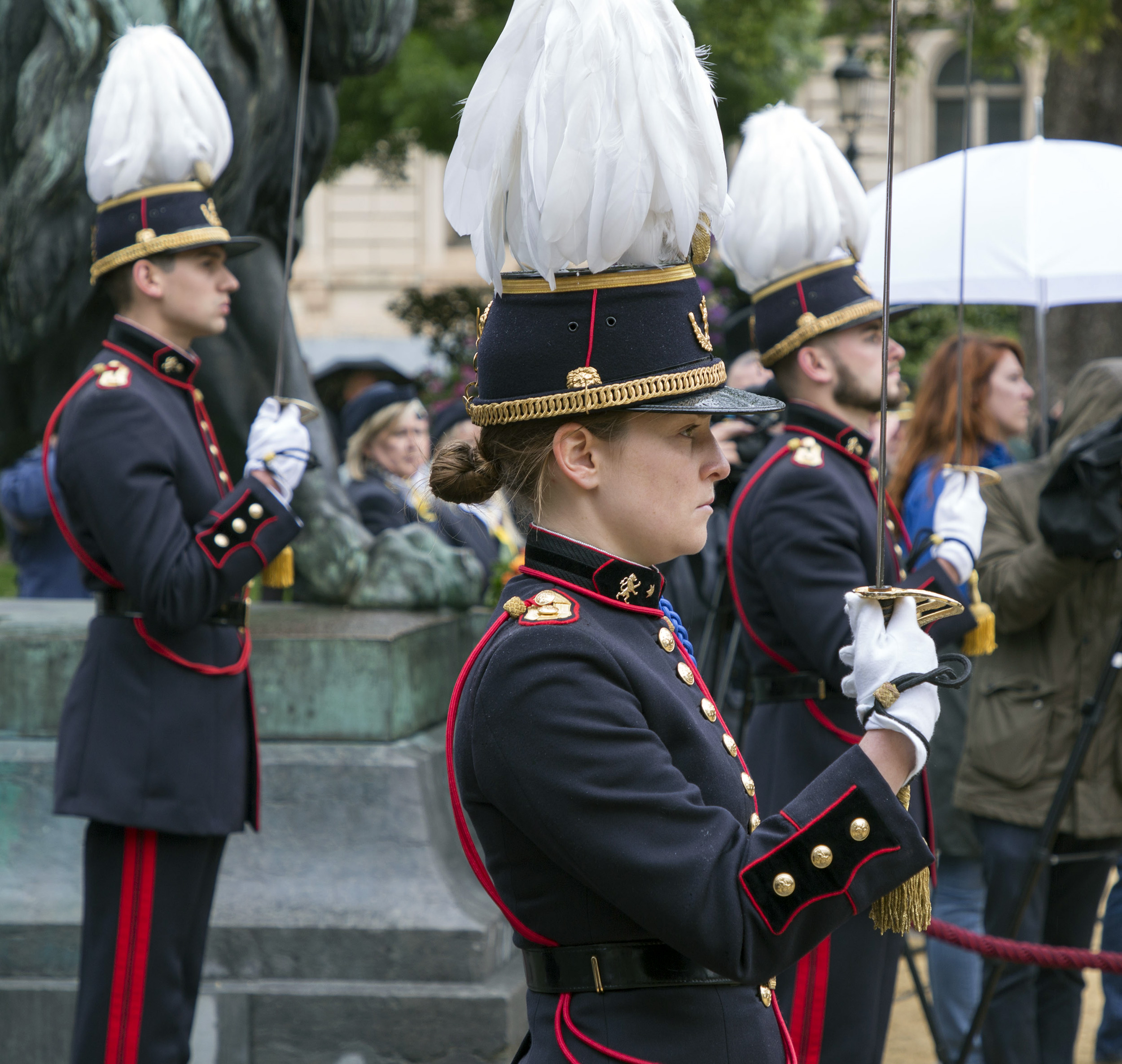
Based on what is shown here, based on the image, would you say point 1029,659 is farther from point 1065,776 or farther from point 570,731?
point 570,731

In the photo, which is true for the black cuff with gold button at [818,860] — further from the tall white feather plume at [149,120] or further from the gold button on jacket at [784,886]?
the tall white feather plume at [149,120]

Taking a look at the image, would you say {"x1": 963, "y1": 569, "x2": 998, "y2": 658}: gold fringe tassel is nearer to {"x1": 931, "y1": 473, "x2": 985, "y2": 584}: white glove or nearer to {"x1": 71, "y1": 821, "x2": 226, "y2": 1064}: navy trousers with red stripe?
{"x1": 931, "y1": 473, "x2": 985, "y2": 584}: white glove

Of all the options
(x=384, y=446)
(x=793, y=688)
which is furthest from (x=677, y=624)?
(x=384, y=446)

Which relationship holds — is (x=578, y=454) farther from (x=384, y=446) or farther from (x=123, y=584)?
(x=384, y=446)

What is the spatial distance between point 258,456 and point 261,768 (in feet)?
3.17

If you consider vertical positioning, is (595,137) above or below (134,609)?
above

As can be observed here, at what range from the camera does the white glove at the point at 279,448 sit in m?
3.36

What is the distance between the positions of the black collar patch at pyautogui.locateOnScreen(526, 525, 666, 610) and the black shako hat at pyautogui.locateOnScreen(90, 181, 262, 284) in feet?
6.22

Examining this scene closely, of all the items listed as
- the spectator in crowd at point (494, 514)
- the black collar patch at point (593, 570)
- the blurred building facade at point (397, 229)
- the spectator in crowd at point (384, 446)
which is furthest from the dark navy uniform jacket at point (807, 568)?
the blurred building facade at point (397, 229)

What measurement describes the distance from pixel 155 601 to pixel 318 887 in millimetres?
1121

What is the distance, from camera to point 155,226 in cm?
347

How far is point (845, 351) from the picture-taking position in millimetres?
3367

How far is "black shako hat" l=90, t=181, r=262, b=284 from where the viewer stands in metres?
3.44

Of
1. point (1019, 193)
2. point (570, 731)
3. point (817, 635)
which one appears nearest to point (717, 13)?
point (1019, 193)
